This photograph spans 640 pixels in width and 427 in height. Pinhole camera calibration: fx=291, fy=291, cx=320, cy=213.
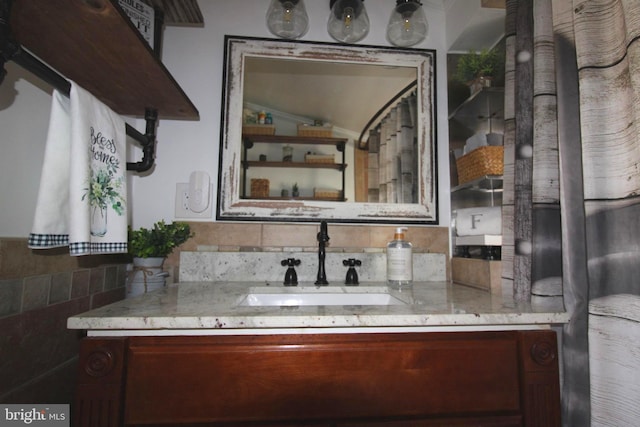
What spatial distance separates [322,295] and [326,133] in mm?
639

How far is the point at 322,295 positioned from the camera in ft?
3.28

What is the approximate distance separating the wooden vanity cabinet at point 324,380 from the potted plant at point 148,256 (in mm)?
406

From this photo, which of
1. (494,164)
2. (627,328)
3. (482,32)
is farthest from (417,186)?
(627,328)

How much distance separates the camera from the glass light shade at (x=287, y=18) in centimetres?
114

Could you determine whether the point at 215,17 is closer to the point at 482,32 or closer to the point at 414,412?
the point at 482,32

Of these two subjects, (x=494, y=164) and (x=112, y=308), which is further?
(x=494, y=164)

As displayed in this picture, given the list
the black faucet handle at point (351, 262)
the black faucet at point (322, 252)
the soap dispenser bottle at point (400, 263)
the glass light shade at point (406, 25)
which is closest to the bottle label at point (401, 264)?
the soap dispenser bottle at point (400, 263)

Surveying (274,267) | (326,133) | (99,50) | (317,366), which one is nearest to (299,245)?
(274,267)

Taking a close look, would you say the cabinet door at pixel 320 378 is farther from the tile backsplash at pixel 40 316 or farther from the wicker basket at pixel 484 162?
the wicker basket at pixel 484 162

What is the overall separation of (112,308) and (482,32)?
1563 millimetres

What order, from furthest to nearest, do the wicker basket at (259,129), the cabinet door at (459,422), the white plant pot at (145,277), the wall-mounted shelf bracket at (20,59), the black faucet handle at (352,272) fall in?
the wicker basket at (259,129)
the black faucet handle at (352,272)
the white plant pot at (145,277)
the cabinet door at (459,422)
the wall-mounted shelf bracket at (20,59)

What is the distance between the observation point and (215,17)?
1.23 metres

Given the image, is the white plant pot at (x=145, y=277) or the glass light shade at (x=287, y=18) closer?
the white plant pot at (x=145, y=277)

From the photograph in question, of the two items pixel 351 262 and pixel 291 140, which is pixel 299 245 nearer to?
pixel 351 262
